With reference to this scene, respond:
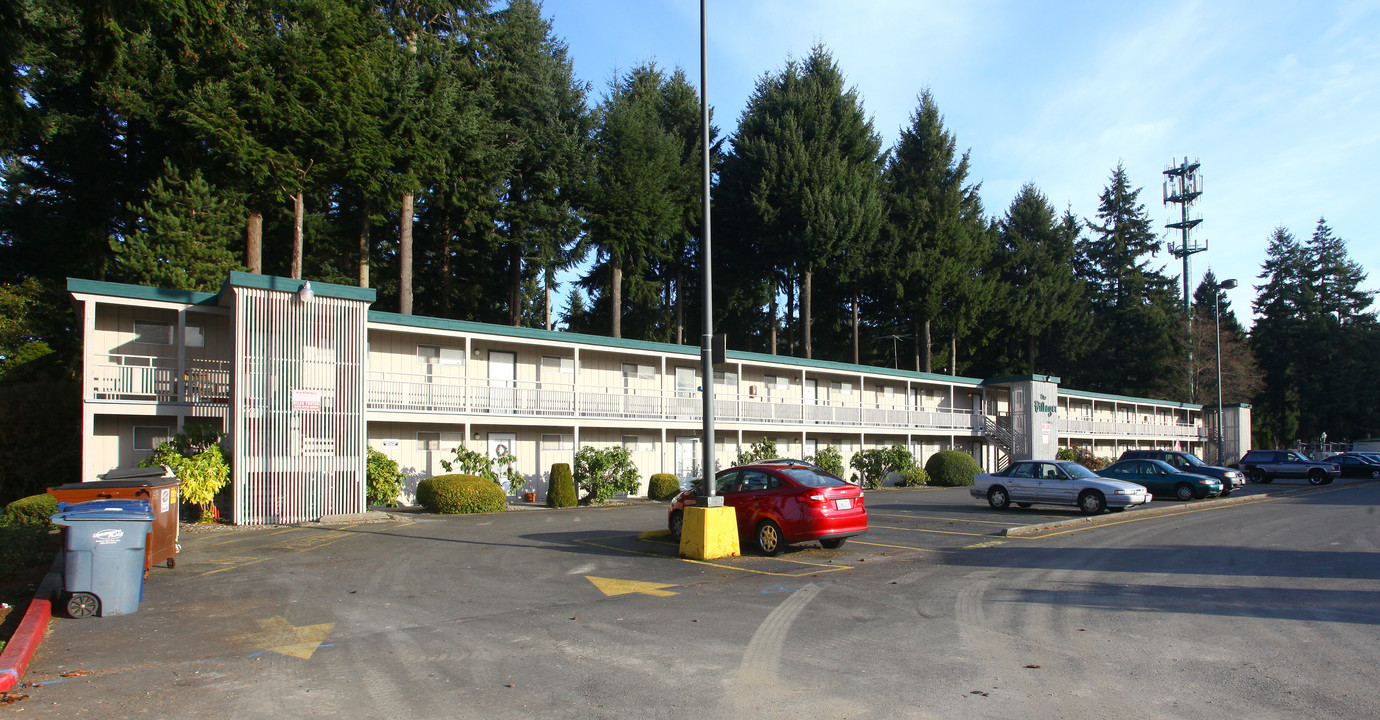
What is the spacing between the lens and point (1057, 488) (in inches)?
882

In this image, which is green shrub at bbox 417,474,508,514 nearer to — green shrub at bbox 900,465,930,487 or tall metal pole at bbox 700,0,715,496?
tall metal pole at bbox 700,0,715,496

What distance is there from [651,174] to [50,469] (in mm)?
28298

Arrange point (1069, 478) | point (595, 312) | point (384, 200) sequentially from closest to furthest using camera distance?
point (1069, 478)
point (384, 200)
point (595, 312)

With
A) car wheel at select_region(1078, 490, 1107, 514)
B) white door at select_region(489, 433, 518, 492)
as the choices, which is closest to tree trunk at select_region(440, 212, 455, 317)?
white door at select_region(489, 433, 518, 492)

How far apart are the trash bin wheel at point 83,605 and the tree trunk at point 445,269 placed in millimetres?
32509

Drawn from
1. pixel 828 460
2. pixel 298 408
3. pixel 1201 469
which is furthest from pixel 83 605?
pixel 1201 469

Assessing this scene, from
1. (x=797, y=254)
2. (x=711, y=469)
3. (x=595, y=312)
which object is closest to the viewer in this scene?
(x=711, y=469)

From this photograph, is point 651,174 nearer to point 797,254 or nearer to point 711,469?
point 797,254

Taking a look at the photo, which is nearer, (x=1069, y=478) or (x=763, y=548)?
(x=763, y=548)

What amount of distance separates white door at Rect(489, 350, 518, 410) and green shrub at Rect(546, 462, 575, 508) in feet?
8.66

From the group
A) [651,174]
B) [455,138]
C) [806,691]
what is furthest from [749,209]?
[806,691]

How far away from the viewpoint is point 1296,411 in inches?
3265

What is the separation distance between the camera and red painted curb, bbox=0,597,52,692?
653 cm

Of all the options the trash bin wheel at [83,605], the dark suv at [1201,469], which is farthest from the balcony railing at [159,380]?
the dark suv at [1201,469]
